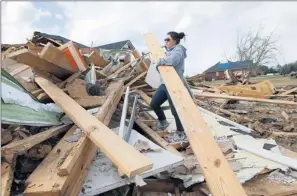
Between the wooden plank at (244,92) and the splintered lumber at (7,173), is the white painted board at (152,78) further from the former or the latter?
the splintered lumber at (7,173)

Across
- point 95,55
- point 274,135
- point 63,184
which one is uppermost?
point 95,55

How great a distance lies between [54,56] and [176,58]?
4.83 ft

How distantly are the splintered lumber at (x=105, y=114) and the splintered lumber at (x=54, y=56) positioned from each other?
64 centimetres

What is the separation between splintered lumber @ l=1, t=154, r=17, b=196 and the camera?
79.9 inches

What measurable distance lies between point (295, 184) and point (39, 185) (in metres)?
2.17

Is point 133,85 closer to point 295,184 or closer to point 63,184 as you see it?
point 295,184

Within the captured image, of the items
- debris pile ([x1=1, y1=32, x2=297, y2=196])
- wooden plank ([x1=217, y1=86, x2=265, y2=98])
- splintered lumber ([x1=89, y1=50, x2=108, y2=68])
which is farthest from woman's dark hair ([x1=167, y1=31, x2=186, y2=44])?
wooden plank ([x1=217, y1=86, x2=265, y2=98])

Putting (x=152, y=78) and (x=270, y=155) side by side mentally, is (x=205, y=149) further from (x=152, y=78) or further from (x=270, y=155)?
(x=152, y=78)

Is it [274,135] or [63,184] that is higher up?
[63,184]

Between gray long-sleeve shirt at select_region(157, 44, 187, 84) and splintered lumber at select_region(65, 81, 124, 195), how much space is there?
73cm

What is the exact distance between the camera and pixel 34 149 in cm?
258

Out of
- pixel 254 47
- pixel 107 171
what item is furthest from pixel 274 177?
pixel 254 47

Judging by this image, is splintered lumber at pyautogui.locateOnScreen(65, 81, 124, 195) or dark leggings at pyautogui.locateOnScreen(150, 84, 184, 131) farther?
dark leggings at pyautogui.locateOnScreen(150, 84, 184, 131)

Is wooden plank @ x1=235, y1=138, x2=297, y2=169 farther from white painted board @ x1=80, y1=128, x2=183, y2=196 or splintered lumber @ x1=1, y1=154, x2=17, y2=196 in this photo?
splintered lumber @ x1=1, y1=154, x2=17, y2=196
